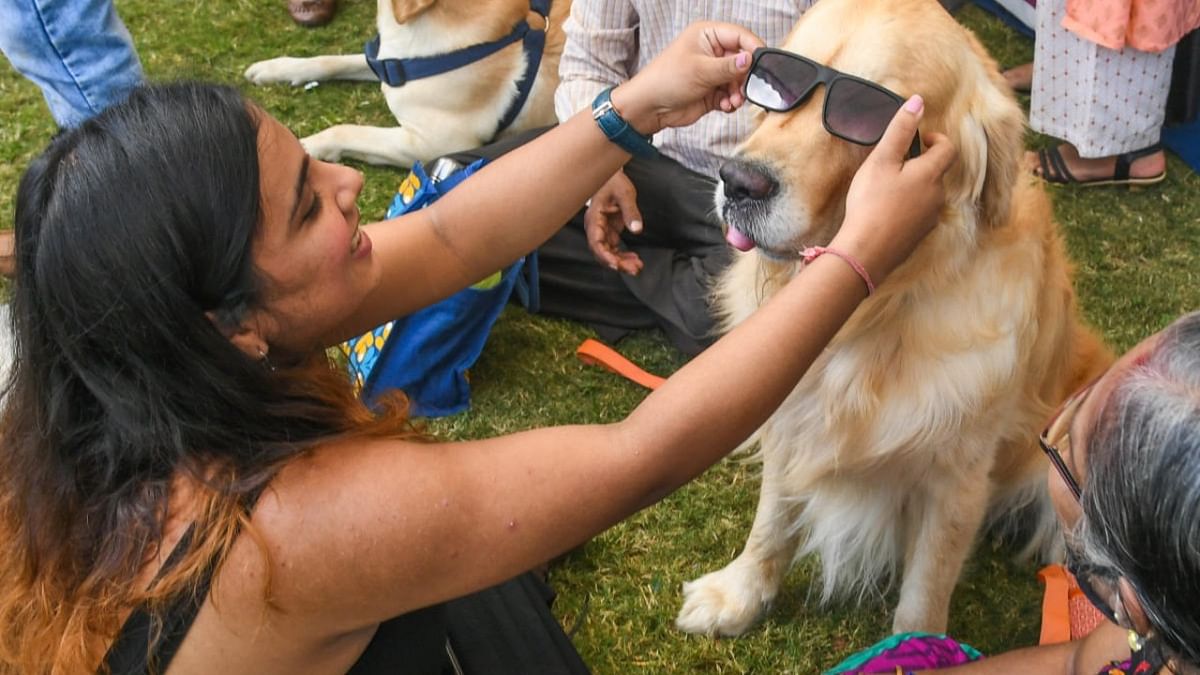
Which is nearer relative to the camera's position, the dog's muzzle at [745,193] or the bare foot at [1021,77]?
the dog's muzzle at [745,193]

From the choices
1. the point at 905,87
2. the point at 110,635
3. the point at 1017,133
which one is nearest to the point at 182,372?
the point at 110,635

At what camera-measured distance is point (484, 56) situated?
376 centimetres

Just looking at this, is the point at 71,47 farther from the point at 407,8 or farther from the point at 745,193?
the point at 745,193

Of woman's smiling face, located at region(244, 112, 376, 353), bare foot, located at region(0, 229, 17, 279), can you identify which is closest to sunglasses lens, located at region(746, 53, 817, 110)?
woman's smiling face, located at region(244, 112, 376, 353)

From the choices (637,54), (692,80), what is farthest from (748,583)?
(637,54)

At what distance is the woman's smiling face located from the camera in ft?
4.66

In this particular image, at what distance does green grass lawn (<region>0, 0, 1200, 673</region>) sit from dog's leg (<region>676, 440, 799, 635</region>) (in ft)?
0.14

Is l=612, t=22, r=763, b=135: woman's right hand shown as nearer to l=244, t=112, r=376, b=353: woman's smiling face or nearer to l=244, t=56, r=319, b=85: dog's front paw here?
l=244, t=112, r=376, b=353: woman's smiling face

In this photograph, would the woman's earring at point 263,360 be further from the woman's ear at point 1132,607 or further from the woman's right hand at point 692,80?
the woman's ear at point 1132,607

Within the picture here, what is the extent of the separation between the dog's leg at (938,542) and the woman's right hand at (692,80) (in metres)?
0.83

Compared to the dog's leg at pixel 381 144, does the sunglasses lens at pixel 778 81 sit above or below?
above

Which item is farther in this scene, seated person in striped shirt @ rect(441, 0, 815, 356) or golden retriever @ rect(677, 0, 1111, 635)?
seated person in striped shirt @ rect(441, 0, 815, 356)

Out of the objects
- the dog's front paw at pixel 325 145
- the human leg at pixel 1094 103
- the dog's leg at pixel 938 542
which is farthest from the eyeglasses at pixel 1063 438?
the dog's front paw at pixel 325 145

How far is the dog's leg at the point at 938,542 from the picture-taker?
2.14m
